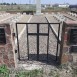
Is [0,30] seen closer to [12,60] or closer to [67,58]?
[12,60]

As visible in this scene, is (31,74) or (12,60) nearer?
(31,74)

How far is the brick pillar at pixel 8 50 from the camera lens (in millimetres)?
7640

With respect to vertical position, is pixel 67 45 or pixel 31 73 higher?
pixel 67 45

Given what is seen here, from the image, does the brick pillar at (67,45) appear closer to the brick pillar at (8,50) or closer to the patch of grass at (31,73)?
the patch of grass at (31,73)

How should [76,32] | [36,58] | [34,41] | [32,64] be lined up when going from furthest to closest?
[34,41] → [36,58] → [32,64] → [76,32]

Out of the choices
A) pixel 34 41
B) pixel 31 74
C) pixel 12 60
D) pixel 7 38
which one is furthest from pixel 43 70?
pixel 34 41

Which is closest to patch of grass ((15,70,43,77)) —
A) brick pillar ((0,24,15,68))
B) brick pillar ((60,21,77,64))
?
brick pillar ((0,24,15,68))

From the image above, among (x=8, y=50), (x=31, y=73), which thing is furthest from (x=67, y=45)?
(x=8, y=50)

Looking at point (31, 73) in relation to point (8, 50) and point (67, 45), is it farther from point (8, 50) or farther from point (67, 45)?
point (67, 45)

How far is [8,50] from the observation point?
7793mm

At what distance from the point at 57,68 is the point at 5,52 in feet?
6.65

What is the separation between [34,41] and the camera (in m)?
13.8

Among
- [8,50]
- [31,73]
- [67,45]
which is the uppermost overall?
[67,45]

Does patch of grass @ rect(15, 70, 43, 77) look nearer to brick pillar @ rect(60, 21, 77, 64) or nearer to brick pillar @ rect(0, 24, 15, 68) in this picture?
brick pillar @ rect(0, 24, 15, 68)
